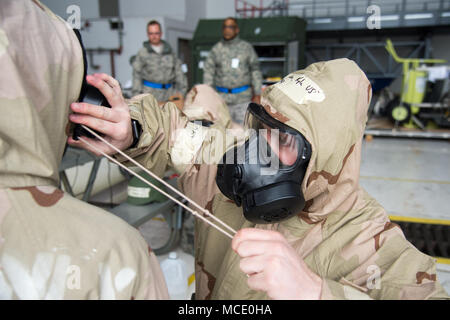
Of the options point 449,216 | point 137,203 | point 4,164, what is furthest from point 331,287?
point 449,216

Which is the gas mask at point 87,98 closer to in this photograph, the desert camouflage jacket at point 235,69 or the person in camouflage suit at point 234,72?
the person in camouflage suit at point 234,72

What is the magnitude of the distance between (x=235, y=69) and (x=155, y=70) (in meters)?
1.23

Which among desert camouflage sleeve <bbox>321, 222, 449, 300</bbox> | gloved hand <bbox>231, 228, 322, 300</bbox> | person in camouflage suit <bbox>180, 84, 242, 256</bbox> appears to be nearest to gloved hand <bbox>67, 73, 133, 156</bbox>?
gloved hand <bbox>231, 228, 322, 300</bbox>

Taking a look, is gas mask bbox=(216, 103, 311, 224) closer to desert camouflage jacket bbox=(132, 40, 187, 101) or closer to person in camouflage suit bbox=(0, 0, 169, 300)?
person in camouflage suit bbox=(0, 0, 169, 300)

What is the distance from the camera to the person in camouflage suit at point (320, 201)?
99 centimetres

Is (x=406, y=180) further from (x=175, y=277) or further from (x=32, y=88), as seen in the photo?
(x=32, y=88)

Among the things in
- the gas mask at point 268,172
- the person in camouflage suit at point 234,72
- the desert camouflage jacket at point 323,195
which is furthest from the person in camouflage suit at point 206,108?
the person in camouflage suit at point 234,72

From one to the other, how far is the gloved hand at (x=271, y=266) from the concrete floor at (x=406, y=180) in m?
1.83

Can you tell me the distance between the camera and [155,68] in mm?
5453

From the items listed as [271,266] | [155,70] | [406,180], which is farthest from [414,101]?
[271,266]

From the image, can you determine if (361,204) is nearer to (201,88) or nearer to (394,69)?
(201,88)

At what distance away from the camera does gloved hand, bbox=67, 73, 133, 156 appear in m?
0.88

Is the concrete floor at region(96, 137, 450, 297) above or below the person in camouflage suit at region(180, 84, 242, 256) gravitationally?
below

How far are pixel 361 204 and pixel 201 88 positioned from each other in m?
1.73
